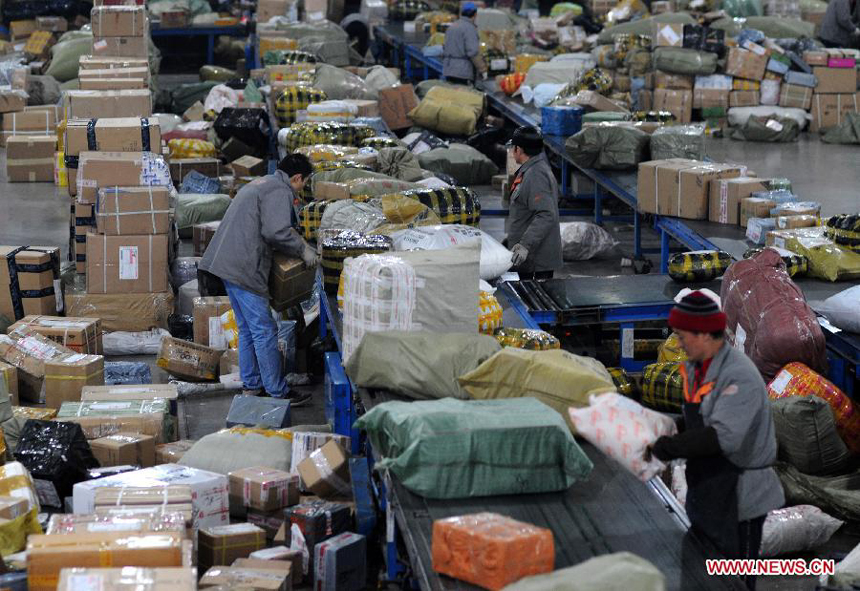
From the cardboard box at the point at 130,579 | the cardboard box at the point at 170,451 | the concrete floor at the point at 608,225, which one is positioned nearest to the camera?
the cardboard box at the point at 130,579

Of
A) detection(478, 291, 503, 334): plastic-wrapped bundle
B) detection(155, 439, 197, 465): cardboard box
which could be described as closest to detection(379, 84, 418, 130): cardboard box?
detection(155, 439, 197, 465): cardboard box

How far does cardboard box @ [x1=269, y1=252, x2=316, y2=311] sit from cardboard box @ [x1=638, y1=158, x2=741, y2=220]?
3.14 m

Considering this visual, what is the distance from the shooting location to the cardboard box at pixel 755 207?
8.53 metres

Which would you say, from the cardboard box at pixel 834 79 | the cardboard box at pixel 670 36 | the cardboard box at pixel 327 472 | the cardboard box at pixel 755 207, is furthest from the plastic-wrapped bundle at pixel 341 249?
the cardboard box at pixel 834 79

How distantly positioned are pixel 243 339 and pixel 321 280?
0.66 metres

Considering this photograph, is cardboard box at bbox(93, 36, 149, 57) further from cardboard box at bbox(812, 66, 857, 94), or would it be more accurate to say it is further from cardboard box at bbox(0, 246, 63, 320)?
cardboard box at bbox(812, 66, 857, 94)

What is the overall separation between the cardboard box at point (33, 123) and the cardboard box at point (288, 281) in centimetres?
818

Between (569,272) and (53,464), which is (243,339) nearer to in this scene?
(53,464)

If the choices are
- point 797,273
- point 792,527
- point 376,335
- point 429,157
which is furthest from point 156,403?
point 429,157

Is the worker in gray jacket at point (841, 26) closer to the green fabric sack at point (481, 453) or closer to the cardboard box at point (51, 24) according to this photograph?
the cardboard box at point (51, 24)

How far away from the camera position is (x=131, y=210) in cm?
831

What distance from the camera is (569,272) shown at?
10.1 metres

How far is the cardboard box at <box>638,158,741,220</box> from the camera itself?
8.96 meters

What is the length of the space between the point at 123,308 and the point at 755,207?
170 inches
